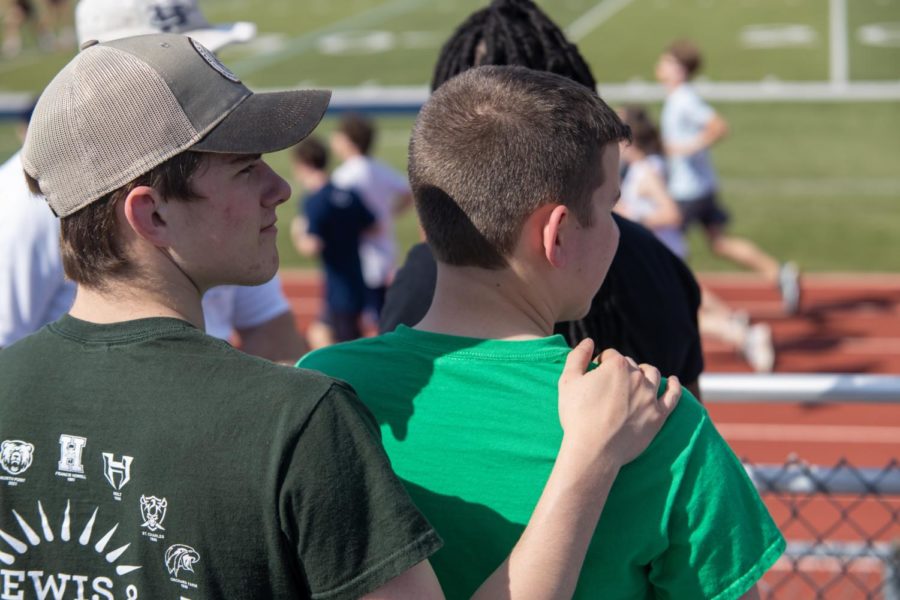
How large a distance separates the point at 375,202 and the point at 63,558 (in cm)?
736

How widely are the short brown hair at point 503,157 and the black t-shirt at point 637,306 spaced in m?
0.58

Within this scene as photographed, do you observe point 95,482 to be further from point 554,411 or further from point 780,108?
point 780,108

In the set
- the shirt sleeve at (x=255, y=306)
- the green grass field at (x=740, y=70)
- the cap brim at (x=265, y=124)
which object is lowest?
the green grass field at (x=740, y=70)

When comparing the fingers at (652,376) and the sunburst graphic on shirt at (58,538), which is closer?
the sunburst graphic on shirt at (58,538)

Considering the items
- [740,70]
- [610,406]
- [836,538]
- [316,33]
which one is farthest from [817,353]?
[316,33]

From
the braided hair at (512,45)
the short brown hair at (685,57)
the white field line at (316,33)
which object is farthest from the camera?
the white field line at (316,33)

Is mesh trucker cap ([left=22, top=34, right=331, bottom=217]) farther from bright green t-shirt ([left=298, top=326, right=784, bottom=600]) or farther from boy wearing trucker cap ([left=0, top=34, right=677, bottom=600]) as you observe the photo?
bright green t-shirt ([left=298, top=326, right=784, bottom=600])

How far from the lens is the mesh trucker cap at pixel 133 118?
68.7 inches

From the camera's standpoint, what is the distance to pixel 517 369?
6.19 feet

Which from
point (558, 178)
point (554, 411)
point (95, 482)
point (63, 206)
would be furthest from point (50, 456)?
point (558, 178)

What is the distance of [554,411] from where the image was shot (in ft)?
6.03

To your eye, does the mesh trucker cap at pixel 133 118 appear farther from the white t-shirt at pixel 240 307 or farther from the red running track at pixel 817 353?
the red running track at pixel 817 353

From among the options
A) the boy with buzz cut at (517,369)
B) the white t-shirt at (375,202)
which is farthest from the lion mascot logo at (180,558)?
the white t-shirt at (375,202)

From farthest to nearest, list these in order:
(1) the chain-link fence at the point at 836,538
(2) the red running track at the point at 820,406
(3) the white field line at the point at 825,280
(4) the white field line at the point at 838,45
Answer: (4) the white field line at the point at 838,45 < (3) the white field line at the point at 825,280 < (2) the red running track at the point at 820,406 < (1) the chain-link fence at the point at 836,538
